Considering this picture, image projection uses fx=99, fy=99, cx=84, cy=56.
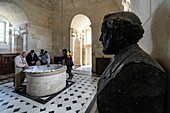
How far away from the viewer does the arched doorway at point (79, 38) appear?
28.5 feet

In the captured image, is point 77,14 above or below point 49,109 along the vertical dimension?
above

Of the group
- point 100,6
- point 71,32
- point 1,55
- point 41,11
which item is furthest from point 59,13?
point 1,55

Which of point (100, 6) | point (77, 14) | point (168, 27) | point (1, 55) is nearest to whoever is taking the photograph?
point (168, 27)

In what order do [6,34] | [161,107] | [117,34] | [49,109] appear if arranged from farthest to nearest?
1. [6,34]
2. [49,109]
3. [117,34]
4. [161,107]

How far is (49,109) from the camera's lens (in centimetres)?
266

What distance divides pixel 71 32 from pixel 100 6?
3.12 metres

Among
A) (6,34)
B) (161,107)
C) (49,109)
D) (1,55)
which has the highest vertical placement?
(6,34)

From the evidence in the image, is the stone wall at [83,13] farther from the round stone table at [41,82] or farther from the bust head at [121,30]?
the bust head at [121,30]

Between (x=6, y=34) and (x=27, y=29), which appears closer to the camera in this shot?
(x=27, y=29)

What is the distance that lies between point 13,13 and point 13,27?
1.21m

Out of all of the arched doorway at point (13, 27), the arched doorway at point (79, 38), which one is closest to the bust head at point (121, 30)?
the arched doorway at point (79, 38)

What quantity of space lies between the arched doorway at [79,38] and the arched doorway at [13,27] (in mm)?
3691

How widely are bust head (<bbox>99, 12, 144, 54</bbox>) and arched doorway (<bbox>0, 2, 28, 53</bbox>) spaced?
26.0 feet

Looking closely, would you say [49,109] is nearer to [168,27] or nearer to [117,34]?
[117,34]
